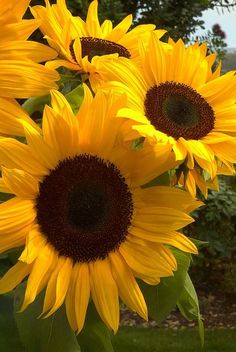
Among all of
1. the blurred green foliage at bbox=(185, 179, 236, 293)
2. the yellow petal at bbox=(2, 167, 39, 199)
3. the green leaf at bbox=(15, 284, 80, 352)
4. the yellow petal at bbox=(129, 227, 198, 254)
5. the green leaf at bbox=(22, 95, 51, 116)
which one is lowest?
the blurred green foliage at bbox=(185, 179, 236, 293)

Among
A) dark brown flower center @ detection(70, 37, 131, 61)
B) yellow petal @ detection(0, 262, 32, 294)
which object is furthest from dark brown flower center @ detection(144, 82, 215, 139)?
yellow petal @ detection(0, 262, 32, 294)

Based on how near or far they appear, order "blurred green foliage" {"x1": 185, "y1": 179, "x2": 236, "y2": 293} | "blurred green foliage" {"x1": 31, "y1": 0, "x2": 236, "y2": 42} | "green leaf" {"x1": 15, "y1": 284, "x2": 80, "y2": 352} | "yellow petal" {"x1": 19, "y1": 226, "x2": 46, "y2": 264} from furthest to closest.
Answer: "blurred green foliage" {"x1": 185, "y1": 179, "x2": 236, "y2": 293}
"blurred green foliage" {"x1": 31, "y1": 0, "x2": 236, "y2": 42}
"green leaf" {"x1": 15, "y1": 284, "x2": 80, "y2": 352}
"yellow petal" {"x1": 19, "y1": 226, "x2": 46, "y2": 264}

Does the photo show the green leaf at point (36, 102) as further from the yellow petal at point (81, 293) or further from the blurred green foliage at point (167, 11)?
the blurred green foliage at point (167, 11)

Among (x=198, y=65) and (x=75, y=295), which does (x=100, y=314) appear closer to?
(x=75, y=295)

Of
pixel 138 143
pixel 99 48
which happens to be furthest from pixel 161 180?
pixel 99 48

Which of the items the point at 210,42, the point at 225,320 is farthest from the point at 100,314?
the point at 210,42

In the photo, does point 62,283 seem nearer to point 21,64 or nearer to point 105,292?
point 105,292

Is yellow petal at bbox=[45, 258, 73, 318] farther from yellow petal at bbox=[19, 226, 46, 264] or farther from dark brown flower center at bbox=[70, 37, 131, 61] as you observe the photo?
dark brown flower center at bbox=[70, 37, 131, 61]
